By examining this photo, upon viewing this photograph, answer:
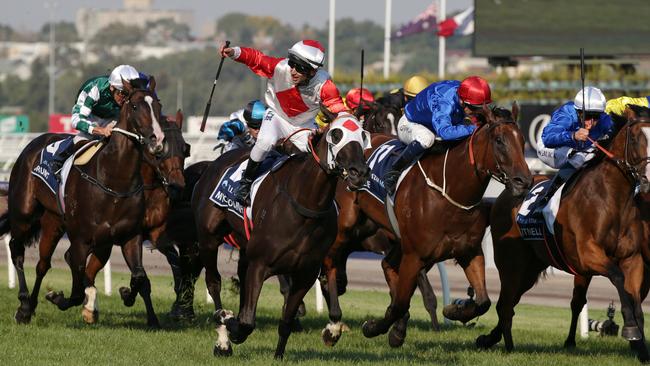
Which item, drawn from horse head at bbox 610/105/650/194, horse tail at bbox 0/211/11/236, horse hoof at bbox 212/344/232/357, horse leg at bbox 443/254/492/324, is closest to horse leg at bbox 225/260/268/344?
horse hoof at bbox 212/344/232/357

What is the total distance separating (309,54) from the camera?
8.43 m

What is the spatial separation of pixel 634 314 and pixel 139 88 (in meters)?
3.58

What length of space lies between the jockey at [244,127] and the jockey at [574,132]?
9.33 ft

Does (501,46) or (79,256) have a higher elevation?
(501,46)

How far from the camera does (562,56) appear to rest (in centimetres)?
1970

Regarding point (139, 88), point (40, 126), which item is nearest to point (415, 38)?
point (40, 126)

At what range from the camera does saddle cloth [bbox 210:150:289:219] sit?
859cm

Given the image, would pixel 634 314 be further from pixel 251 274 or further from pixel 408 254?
pixel 251 274

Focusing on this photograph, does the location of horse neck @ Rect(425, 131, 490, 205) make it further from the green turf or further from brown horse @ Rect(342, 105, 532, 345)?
the green turf

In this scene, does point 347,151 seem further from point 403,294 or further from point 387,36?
point 387,36

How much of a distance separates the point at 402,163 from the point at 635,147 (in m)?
1.57

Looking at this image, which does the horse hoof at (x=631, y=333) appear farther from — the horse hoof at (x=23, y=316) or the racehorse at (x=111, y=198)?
the horse hoof at (x=23, y=316)

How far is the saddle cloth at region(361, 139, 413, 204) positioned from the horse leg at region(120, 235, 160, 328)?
5.47 feet

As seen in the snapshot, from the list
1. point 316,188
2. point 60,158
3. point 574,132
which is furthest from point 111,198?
point 574,132
